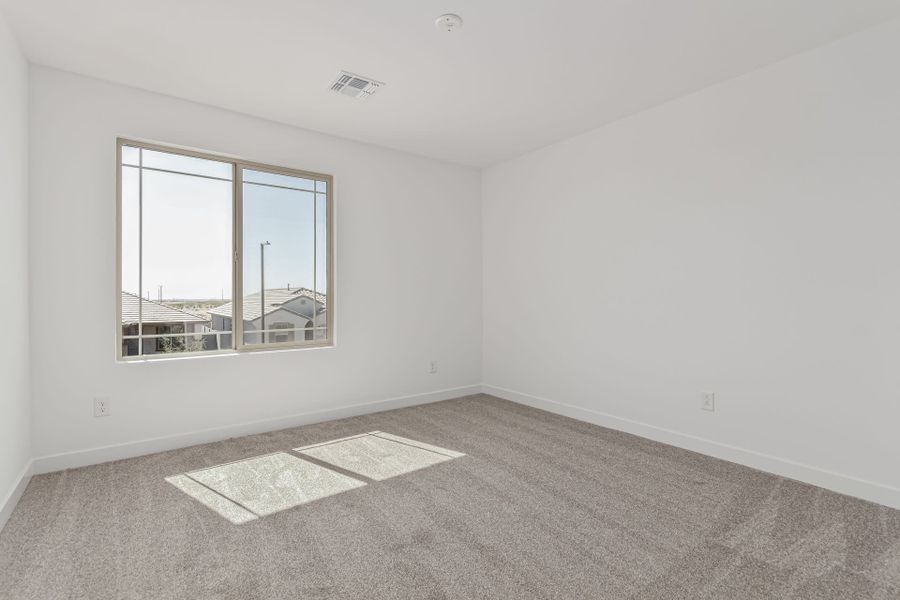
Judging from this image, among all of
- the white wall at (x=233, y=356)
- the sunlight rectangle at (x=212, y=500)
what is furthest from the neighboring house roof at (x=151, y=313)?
the sunlight rectangle at (x=212, y=500)

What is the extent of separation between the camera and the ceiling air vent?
2951 mm

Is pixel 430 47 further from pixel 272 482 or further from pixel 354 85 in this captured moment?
pixel 272 482

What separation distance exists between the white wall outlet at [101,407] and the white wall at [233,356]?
3 cm

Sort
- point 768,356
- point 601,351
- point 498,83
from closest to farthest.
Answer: point 768,356 → point 498,83 → point 601,351

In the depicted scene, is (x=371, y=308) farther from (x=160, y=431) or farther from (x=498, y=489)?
(x=498, y=489)

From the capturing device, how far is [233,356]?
347cm

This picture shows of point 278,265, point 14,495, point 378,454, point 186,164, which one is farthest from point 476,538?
point 186,164

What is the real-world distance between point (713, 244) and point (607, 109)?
1303 millimetres

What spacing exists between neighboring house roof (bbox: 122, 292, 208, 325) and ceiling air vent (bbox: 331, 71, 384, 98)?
1.99m

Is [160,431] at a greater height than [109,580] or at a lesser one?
greater

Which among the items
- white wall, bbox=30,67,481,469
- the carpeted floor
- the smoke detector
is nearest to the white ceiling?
the smoke detector

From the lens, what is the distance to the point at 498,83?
9.95 feet

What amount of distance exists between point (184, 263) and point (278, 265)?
695 mm

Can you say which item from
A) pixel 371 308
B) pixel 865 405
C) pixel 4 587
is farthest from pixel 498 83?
pixel 4 587
